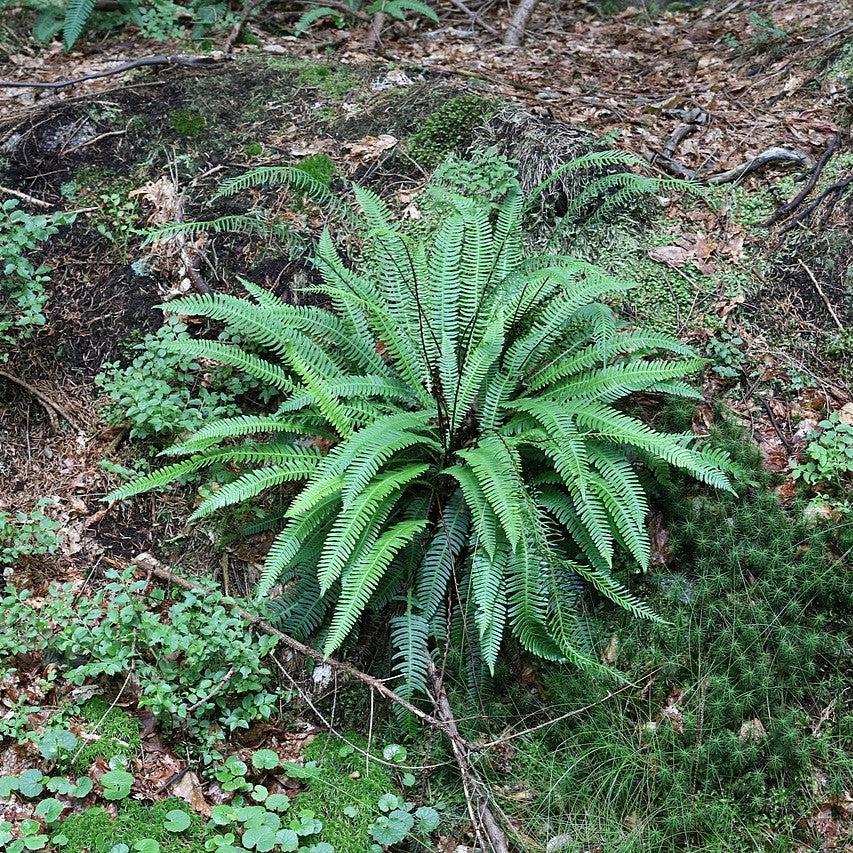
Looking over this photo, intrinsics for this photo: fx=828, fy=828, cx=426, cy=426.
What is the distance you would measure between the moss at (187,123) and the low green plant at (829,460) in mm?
4409

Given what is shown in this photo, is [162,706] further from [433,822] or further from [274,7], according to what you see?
[274,7]

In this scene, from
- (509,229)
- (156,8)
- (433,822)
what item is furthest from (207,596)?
(156,8)

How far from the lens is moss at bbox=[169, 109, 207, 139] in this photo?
5738 millimetres

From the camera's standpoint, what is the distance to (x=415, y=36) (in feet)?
23.1

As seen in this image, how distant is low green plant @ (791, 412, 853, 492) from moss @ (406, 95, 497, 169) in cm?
300

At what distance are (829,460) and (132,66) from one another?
213 inches

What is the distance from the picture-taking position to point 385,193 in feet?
18.2

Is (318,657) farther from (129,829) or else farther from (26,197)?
(26,197)

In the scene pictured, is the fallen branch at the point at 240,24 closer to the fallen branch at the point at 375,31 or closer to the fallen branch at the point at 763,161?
the fallen branch at the point at 375,31

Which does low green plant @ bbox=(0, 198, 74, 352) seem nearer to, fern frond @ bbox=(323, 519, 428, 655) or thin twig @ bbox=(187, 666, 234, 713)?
thin twig @ bbox=(187, 666, 234, 713)

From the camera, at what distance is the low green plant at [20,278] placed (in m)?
4.80

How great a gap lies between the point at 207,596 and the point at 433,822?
4.88 ft

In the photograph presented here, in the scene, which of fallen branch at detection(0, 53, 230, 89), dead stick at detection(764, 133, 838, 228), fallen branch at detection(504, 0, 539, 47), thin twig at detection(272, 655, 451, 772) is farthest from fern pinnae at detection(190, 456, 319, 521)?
fallen branch at detection(504, 0, 539, 47)

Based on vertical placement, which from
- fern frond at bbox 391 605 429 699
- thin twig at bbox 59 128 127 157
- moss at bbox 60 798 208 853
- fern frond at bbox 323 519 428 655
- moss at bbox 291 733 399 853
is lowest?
moss at bbox 60 798 208 853
